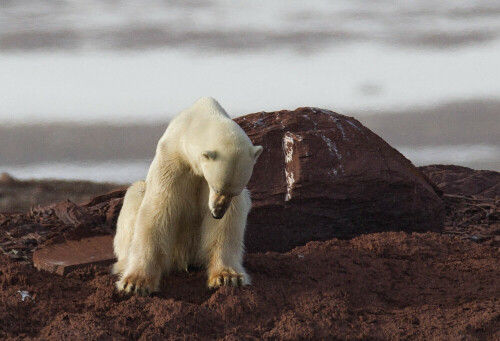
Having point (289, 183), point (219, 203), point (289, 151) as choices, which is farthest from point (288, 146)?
point (219, 203)

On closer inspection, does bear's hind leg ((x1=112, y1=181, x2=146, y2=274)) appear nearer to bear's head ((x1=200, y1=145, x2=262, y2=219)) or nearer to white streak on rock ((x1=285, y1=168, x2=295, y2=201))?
bear's head ((x1=200, y1=145, x2=262, y2=219))

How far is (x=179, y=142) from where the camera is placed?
484cm

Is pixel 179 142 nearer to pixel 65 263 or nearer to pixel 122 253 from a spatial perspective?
pixel 122 253

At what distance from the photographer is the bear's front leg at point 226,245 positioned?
505 centimetres

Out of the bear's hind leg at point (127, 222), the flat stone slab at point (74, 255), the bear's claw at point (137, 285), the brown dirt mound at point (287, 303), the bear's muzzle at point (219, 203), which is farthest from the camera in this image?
the flat stone slab at point (74, 255)

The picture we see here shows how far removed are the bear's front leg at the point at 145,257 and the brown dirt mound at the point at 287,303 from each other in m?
0.10

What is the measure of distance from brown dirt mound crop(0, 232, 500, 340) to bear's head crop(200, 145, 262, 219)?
765 mm

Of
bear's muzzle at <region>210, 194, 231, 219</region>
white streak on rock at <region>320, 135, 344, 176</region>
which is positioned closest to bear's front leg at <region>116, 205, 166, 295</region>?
bear's muzzle at <region>210, 194, 231, 219</region>

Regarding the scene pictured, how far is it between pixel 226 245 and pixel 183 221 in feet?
1.07

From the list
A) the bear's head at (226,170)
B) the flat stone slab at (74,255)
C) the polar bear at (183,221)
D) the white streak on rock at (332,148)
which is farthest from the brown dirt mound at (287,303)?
the white streak on rock at (332,148)

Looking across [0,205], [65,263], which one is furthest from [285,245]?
[0,205]

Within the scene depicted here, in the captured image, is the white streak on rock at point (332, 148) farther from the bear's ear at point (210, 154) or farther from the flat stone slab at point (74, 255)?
the bear's ear at point (210, 154)

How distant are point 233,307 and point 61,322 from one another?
1038 millimetres

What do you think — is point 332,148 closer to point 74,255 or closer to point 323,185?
point 323,185
